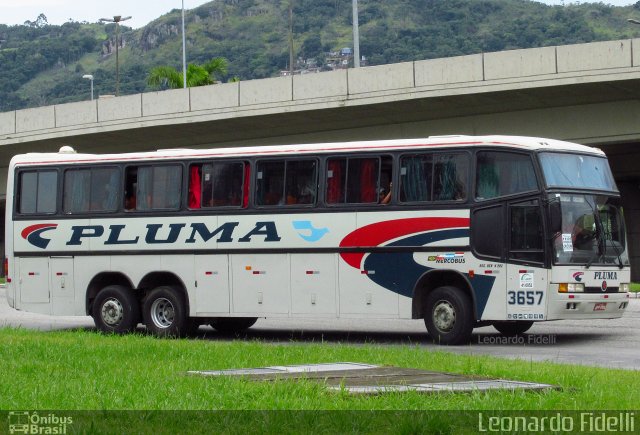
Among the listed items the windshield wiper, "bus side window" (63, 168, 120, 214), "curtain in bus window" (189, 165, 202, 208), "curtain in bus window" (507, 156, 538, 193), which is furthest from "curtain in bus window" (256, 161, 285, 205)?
the windshield wiper

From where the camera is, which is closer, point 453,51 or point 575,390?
point 575,390

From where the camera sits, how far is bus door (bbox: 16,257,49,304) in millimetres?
22984

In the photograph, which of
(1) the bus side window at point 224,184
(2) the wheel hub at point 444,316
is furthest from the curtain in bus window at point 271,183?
(2) the wheel hub at point 444,316

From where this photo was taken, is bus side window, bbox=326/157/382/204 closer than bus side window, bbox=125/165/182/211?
Yes

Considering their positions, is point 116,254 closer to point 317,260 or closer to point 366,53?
point 317,260

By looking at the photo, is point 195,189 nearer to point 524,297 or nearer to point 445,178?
point 445,178

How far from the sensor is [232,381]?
11266mm

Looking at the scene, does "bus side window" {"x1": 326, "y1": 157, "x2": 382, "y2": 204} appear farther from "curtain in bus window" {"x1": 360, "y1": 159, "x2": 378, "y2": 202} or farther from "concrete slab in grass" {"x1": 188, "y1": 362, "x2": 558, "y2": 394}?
"concrete slab in grass" {"x1": 188, "y1": 362, "x2": 558, "y2": 394}

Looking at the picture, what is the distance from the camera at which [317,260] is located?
20.5 m

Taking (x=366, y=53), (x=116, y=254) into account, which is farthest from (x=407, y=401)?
(x=366, y=53)

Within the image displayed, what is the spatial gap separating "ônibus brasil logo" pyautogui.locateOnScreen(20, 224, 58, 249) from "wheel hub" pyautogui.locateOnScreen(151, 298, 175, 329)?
254 cm

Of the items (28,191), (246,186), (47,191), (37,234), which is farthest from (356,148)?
(28,191)

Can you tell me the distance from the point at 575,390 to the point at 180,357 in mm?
5574

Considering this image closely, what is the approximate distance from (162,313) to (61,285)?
2.13 metres
